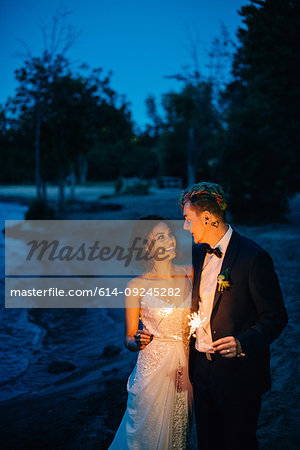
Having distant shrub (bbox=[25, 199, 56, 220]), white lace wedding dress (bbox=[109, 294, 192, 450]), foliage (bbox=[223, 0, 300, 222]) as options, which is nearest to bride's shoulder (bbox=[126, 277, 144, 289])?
white lace wedding dress (bbox=[109, 294, 192, 450])

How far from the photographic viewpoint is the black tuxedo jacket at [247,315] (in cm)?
243

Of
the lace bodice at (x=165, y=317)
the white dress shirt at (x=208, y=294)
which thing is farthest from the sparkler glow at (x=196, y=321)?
the lace bodice at (x=165, y=317)

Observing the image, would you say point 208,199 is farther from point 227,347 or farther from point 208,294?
point 227,347

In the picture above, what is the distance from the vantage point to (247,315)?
2.57m

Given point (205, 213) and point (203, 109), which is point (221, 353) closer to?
point (205, 213)

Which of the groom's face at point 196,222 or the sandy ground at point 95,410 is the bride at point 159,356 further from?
the sandy ground at point 95,410

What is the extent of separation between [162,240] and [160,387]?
107cm

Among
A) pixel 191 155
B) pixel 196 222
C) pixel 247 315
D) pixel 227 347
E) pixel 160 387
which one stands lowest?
pixel 160 387

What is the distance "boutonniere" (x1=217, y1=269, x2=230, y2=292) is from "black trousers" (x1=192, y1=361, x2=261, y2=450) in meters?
0.53

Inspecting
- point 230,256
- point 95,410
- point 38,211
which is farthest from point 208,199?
point 38,211

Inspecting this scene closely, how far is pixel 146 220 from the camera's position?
10.8 ft

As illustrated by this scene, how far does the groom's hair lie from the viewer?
8.68ft

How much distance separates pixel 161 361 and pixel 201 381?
0.42m

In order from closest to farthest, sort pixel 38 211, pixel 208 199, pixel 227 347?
pixel 227 347
pixel 208 199
pixel 38 211
